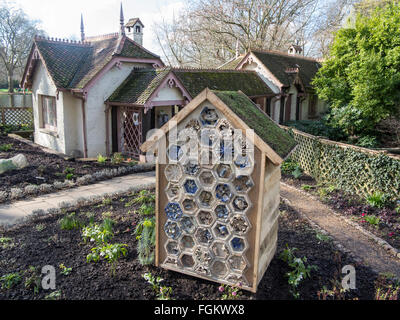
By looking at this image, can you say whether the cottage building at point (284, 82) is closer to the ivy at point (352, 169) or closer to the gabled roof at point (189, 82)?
the gabled roof at point (189, 82)

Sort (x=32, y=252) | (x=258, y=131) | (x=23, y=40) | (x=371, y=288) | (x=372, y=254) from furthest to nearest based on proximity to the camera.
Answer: (x=23, y=40)
(x=372, y=254)
(x=32, y=252)
(x=371, y=288)
(x=258, y=131)

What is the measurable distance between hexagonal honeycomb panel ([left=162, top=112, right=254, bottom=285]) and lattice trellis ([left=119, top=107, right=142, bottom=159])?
8594 mm

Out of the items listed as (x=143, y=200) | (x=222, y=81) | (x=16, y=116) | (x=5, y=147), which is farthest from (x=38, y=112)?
(x=143, y=200)

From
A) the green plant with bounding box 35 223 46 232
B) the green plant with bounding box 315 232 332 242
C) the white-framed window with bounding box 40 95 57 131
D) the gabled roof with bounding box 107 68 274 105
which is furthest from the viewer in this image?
the white-framed window with bounding box 40 95 57 131

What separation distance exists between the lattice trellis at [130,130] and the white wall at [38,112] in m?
2.36

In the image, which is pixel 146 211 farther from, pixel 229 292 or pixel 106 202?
pixel 229 292

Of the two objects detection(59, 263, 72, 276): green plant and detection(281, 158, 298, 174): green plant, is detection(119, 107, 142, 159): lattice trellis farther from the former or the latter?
detection(59, 263, 72, 276): green plant

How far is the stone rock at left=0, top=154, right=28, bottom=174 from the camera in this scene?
1080cm

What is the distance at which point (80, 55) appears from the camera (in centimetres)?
1510

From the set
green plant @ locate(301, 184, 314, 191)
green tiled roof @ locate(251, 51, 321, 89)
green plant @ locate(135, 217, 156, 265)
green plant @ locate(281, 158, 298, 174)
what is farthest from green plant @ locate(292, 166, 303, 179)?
green tiled roof @ locate(251, 51, 321, 89)
